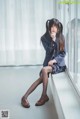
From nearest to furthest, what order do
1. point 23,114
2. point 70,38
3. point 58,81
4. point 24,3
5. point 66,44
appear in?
point 23,114, point 58,81, point 70,38, point 66,44, point 24,3

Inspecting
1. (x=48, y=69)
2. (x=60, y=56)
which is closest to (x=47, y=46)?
(x=60, y=56)

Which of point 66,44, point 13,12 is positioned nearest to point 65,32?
point 66,44

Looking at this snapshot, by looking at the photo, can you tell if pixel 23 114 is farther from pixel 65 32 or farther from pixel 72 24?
pixel 65 32

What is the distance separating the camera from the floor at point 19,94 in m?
2.89

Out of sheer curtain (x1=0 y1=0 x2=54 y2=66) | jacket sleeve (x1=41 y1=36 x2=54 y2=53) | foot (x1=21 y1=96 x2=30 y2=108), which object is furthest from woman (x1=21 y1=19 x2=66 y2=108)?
sheer curtain (x1=0 y1=0 x2=54 y2=66)

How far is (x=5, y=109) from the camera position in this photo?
118 inches

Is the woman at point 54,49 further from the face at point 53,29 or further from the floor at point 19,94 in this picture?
the floor at point 19,94

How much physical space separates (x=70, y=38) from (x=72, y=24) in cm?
20

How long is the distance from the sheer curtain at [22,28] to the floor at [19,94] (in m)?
0.23

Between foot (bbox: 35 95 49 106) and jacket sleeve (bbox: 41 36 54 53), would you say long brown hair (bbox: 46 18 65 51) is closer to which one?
jacket sleeve (bbox: 41 36 54 53)

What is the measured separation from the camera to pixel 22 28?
4.81m

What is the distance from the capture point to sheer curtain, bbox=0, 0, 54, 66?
4.73 m

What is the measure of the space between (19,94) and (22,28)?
1656mm

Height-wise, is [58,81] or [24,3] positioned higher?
[24,3]
